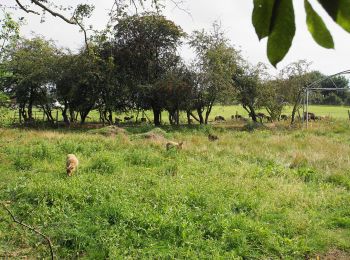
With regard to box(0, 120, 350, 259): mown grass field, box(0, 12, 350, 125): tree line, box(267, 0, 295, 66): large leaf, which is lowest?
box(0, 120, 350, 259): mown grass field

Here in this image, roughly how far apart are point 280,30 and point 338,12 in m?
0.06

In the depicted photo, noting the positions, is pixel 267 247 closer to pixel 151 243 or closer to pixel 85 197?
pixel 151 243

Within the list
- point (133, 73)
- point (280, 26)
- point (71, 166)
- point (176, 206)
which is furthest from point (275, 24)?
point (133, 73)

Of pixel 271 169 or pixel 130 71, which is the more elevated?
pixel 130 71

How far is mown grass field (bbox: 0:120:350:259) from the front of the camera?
16.7 ft

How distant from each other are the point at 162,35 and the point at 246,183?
16.8 meters

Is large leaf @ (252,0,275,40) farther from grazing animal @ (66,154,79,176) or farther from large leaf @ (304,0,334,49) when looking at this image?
grazing animal @ (66,154,79,176)

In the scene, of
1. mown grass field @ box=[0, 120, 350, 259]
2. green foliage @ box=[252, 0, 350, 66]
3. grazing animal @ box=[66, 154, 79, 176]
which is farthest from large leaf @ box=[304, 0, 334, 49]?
grazing animal @ box=[66, 154, 79, 176]

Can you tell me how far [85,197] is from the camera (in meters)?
6.62

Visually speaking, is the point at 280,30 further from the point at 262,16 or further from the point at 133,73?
the point at 133,73

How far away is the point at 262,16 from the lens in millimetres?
472

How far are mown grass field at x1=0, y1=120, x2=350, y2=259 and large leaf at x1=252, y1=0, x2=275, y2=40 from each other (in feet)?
8.98

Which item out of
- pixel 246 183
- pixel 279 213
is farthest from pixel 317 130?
pixel 279 213

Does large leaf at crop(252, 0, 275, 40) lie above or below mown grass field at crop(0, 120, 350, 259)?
above
